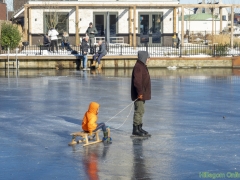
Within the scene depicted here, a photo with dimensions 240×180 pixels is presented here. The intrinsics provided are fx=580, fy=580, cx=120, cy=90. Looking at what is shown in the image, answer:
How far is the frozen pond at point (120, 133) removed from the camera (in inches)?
365

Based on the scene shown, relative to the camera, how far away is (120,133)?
12523 millimetres

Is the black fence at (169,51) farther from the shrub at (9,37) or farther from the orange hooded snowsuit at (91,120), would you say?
the orange hooded snowsuit at (91,120)

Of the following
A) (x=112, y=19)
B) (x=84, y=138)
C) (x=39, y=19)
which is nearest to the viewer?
(x=84, y=138)

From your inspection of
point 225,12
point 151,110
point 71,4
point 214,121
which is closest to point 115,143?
point 214,121

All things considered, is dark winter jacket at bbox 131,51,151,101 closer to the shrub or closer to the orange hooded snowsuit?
the orange hooded snowsuit

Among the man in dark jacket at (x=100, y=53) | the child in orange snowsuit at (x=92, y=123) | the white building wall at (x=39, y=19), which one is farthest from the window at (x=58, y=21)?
the child in orange snowsuit at (x=92, y=123)

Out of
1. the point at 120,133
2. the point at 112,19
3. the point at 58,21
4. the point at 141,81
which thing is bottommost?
the point at 120,133

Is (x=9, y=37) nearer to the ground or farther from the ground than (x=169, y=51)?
farther from the ground

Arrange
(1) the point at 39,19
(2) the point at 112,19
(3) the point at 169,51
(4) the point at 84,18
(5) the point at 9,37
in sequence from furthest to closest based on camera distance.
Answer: (2) the point at 112,19 < (4) the point at 84,18 < (1) the point at 39,19 < (3) the point at 169,51 < (5) the point at 9,37

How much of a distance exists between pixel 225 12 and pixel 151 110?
99.7 m

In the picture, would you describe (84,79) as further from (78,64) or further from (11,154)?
(11,154)

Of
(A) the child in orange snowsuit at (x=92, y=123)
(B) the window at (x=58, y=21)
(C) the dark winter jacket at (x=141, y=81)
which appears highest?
(B) the window at (x=58, y=21)

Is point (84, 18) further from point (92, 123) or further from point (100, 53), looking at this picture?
point (92, 123)

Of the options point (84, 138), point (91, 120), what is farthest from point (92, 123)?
point (84, 138)
